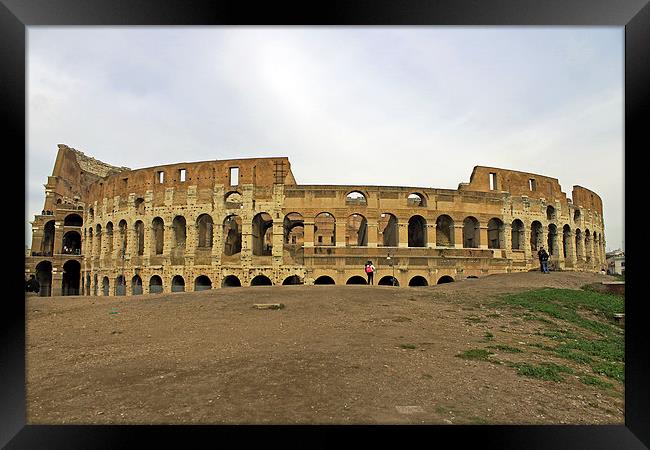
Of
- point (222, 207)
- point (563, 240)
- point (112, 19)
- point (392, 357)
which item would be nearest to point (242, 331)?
point (392, 357)

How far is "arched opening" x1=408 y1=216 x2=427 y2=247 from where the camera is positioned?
26047mm

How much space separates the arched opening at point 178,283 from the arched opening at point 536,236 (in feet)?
91.7

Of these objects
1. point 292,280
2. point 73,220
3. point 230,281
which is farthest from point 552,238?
point 73,220

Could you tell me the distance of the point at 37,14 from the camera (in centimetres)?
268

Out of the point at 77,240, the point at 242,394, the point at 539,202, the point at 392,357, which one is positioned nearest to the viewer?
the point at 242,394

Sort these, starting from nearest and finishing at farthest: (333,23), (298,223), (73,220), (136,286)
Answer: (333,23), (136,286), (298,223), (73,220)

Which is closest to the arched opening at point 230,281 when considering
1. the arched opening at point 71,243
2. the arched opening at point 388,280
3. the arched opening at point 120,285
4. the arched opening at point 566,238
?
the arched opening at point 120,285

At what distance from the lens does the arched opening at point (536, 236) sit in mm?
29188

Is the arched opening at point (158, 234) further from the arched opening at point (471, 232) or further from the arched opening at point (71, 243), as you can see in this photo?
the arched opening at point (471, 232)

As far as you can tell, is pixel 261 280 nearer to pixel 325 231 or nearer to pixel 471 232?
pixel 325 231

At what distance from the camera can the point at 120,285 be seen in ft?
93.9

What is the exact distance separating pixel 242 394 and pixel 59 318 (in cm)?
1016

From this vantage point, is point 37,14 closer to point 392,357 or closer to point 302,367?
point 302,367

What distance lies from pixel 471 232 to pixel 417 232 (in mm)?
4400
